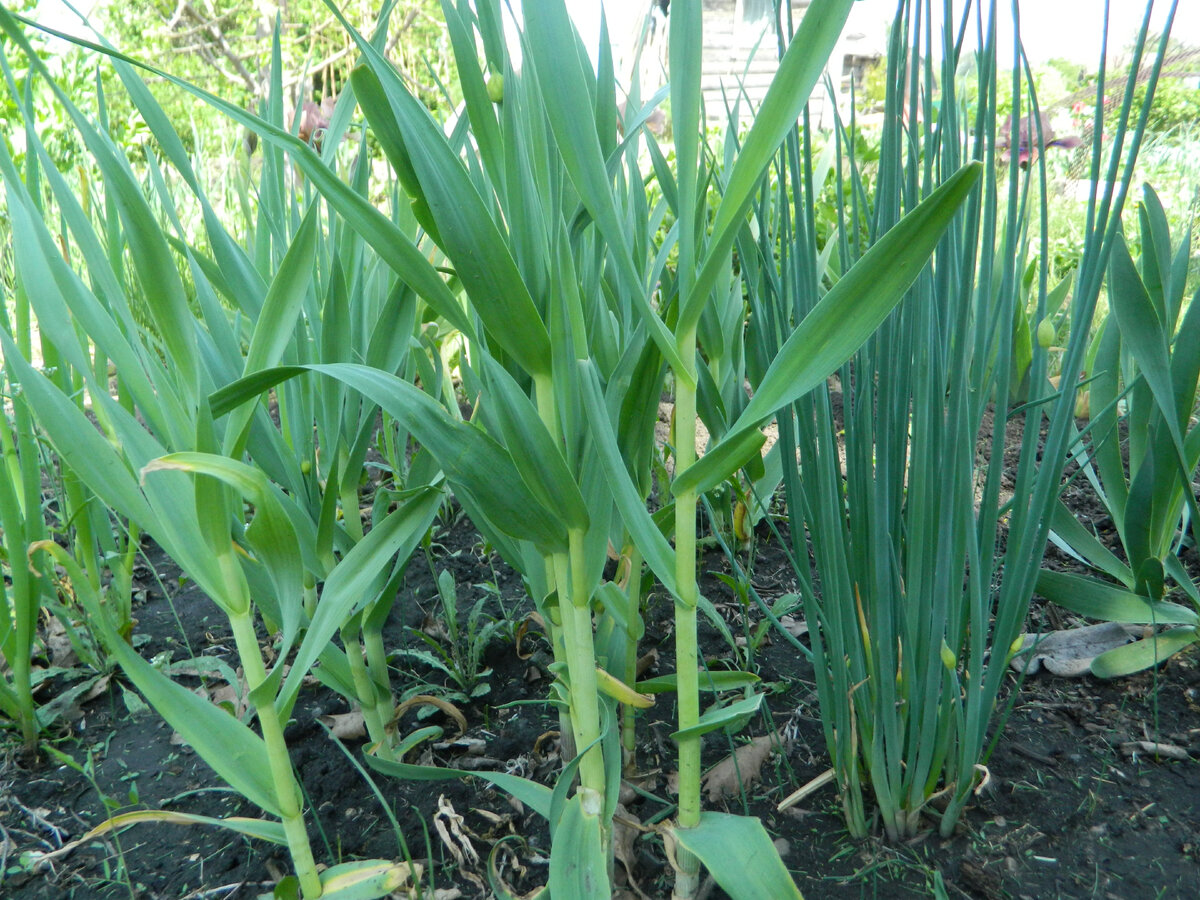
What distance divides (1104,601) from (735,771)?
0.48 meters

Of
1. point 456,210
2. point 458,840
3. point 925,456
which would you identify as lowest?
point 458,840

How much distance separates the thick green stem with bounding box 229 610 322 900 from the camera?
1.99ft

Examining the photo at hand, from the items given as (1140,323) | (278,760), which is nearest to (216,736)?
(278,760)

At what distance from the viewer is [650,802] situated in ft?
2.82

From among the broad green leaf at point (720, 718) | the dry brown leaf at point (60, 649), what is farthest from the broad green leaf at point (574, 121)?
the dry brown leaf at point (60, 649)

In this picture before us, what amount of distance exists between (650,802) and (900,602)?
1.15ft

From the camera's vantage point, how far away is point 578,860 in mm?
601

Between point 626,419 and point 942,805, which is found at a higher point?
point 626,419

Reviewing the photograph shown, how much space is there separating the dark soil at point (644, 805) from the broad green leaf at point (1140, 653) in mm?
31

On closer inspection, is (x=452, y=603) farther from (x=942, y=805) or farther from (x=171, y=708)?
(x=942, y=805)

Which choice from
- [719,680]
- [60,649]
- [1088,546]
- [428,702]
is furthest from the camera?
[60,649]

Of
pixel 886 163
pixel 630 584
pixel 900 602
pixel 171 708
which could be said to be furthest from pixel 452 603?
pixel 886 163

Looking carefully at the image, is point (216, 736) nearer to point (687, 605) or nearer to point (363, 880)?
point (363, 880)

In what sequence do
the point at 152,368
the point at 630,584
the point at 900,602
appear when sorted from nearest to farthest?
1. the point at 152,368
2. the point at 900,602
3. the point at 630,584
